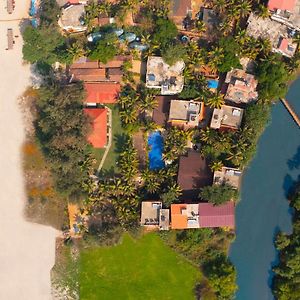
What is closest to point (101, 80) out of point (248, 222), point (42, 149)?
point (42, 149)

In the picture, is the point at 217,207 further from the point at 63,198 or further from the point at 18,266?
the point at 18,266

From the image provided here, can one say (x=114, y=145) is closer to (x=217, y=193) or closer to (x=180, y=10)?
(x=217, y=193)

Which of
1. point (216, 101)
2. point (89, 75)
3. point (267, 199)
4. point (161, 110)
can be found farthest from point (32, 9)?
point (267, 199)

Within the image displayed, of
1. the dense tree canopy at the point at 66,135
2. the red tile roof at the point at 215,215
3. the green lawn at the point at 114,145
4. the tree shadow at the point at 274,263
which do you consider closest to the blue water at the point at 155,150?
the green lawn at the point at 114,145

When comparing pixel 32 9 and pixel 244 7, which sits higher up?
pixel 244 7

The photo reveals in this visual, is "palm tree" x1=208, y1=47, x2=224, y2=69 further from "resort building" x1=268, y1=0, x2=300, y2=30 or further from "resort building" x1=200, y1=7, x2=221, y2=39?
"resort building" x1=268, y1=0, x2=300, y2=30

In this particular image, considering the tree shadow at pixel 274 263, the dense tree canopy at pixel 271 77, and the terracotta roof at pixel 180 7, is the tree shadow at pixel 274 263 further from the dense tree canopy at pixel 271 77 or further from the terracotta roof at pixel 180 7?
the terracotta roof at pixel 180 7

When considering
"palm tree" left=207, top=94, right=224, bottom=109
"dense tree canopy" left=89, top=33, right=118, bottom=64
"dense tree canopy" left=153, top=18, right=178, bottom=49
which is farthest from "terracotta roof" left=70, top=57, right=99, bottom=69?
"palm tree" left=207, top=94, right=224, bottom=109
